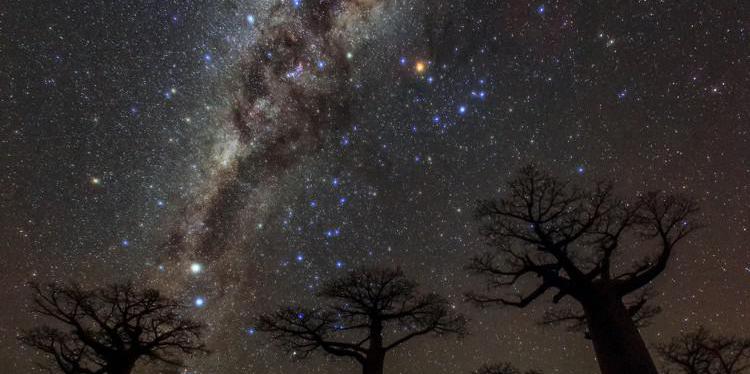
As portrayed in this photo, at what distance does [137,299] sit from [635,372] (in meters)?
13.4

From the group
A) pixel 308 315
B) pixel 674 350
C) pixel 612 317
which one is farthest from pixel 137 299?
pixel 674 350

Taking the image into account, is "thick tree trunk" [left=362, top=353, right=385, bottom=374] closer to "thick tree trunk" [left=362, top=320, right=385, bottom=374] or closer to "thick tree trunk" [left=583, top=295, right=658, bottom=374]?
"thick tree trunk" [left=362, top=320, right=385, bottom=374]

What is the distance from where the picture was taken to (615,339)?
7750 mm

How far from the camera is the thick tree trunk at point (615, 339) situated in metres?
7.33

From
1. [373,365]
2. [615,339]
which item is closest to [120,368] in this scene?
[373,365]

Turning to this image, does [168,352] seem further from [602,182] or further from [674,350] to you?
[674,350]

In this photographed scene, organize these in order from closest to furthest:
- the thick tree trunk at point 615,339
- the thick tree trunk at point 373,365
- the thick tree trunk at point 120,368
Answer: the thick tree trunk at point 615,339 → the thick tree trunk at point 373,365 → the thick tree trunk at point 120,368

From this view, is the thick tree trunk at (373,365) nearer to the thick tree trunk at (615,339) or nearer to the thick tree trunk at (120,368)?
the thick tree trunk at (615,339)

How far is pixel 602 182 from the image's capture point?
8.87 meters

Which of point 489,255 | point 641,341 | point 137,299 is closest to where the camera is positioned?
point 641,341

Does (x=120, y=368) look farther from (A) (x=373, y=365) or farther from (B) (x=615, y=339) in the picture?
(B) (x=615, y=339)

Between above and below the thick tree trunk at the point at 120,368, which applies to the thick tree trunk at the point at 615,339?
below

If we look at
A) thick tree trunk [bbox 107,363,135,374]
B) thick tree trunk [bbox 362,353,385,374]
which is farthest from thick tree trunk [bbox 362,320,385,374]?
thick tree trunk [bbox 107,363,135,374]

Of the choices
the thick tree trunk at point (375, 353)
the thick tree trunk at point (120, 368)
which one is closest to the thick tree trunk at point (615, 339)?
the thick tree trunk at point (375, 353)
